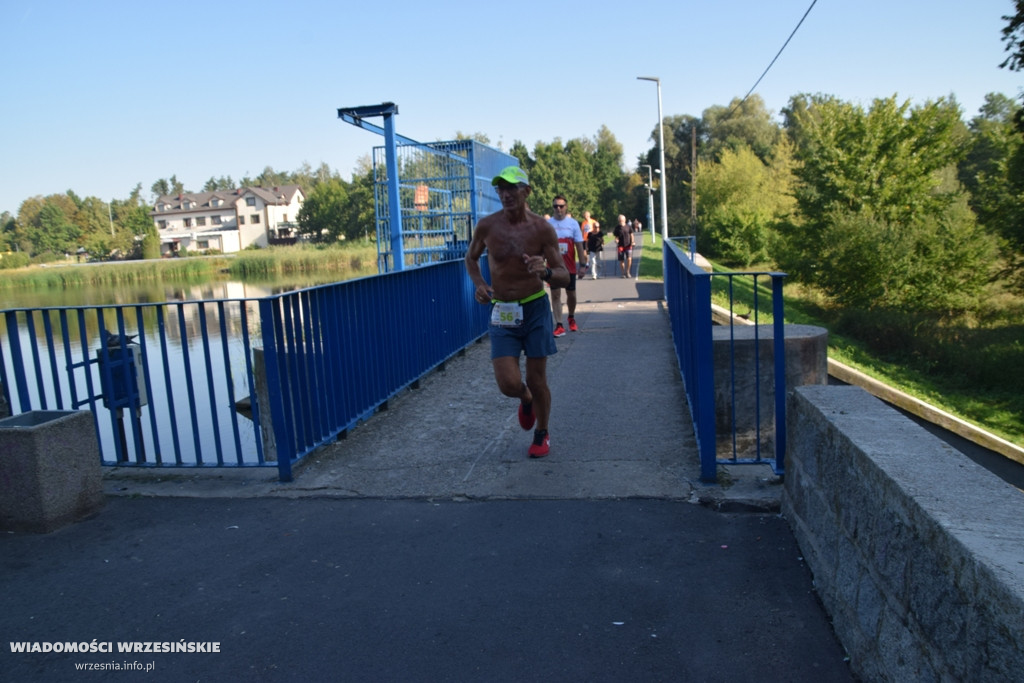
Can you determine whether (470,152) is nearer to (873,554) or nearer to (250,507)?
(250,507)

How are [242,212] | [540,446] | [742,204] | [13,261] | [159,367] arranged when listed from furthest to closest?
[242,212] → [742,204] → [13,261] → [159,367] → [540,446]

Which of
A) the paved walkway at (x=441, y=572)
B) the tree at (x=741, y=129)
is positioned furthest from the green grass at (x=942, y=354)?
the tree at (x=741, y=129)

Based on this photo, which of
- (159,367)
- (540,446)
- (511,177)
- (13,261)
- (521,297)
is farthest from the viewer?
(13,261)

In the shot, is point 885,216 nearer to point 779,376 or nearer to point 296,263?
point 296,263

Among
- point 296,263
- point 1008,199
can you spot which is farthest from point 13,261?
point 1008,199

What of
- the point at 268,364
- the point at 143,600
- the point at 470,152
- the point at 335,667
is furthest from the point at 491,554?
the point at 470,152

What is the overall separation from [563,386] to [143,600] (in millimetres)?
4884

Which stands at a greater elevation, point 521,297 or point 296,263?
point 521,297

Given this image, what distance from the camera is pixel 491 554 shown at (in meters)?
4.04

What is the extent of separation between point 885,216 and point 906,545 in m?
34.8

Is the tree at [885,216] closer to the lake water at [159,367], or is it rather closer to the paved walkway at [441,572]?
the lake water at [159,367]

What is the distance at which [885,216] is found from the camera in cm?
3344

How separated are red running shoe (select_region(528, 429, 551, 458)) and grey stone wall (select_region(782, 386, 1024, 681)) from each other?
82.6 inches

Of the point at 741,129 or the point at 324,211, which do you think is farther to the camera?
the point at 324,211
